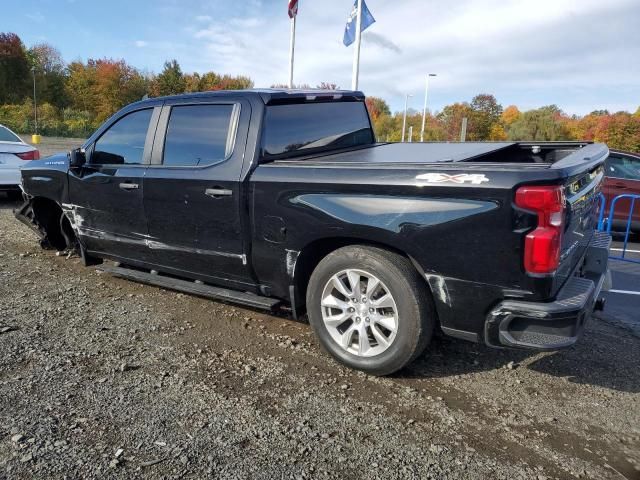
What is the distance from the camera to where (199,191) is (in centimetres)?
379

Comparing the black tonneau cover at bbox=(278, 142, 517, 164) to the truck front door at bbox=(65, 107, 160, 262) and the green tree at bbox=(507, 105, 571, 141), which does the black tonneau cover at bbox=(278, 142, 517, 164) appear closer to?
the truck front door at bbox=(65, 107, 160, 262)

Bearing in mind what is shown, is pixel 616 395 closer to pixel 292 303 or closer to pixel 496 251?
pixel 496 251

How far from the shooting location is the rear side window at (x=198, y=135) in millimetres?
3803

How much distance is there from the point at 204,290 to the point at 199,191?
81 cm

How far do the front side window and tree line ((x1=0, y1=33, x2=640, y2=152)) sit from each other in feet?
160

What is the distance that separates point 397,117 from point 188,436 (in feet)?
239

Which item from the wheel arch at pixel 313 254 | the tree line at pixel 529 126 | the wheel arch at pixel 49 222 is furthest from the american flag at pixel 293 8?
the tree line at pixel 529 126

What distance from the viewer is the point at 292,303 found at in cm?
362

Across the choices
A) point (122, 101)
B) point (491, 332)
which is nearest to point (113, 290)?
point (491, 332)

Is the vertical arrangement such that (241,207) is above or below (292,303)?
above

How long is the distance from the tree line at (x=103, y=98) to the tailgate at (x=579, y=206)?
158ft

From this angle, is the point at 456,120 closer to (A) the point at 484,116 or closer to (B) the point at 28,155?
(A) the point at 484,116

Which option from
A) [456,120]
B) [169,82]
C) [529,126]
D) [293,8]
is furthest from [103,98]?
[293,8]

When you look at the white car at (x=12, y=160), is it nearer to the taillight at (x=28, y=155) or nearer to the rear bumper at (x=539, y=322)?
the taillight at (x=28, y=155)
